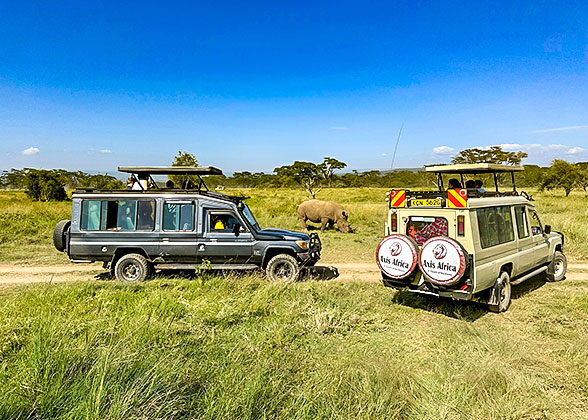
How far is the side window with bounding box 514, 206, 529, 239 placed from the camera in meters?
7.36

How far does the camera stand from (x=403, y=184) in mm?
77812

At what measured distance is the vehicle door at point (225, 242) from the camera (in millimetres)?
8703

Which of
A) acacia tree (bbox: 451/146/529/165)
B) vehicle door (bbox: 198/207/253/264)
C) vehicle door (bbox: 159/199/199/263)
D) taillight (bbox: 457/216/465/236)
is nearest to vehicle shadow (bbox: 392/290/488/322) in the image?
taillight (bbox: 457/216/465/236)

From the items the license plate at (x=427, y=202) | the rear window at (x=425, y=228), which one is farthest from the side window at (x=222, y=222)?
the license plate at (x=427, y=202)

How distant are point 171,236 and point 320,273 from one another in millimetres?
4418

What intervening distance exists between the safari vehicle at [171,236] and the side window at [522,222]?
479 centimetres

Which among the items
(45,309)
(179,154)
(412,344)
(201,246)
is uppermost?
(179,154)

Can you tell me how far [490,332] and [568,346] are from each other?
3.39 feet

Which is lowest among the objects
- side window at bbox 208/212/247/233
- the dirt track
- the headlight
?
the dirt track

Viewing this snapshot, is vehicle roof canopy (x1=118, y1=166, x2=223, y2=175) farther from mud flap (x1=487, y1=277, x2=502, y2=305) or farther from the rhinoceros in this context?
the rhinoceros

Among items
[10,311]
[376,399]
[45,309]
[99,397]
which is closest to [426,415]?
[376,399]

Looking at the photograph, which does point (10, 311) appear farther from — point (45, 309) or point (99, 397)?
point (99, 397)

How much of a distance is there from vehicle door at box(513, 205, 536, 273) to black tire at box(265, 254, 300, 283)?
496 cm

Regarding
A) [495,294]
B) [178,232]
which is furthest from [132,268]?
[495,294]
